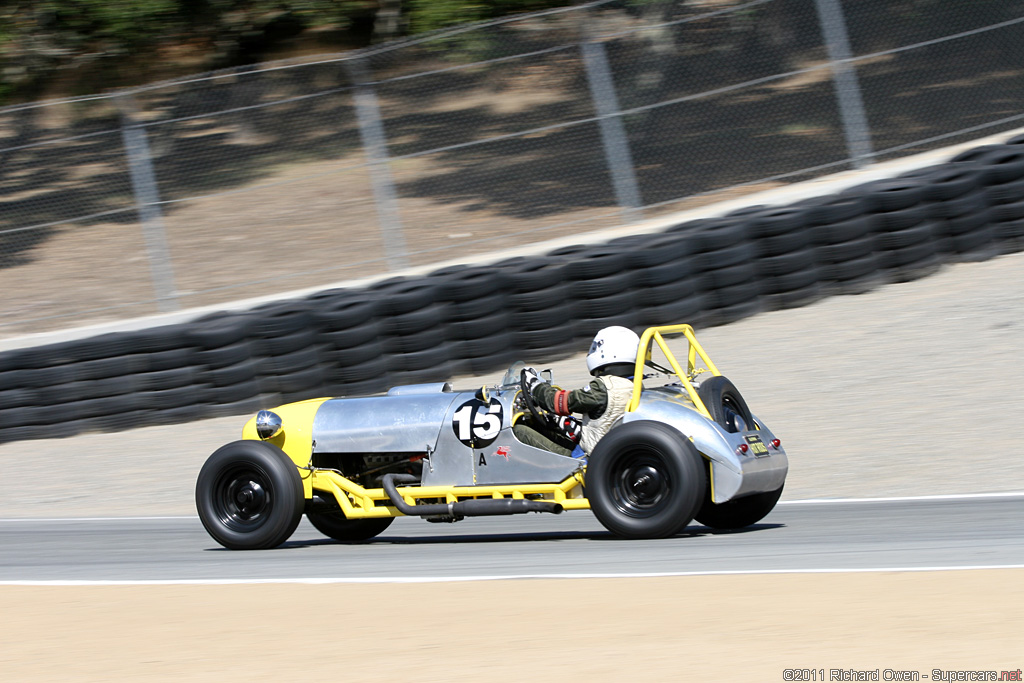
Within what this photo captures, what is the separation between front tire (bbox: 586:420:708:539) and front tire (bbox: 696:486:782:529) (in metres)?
0.53

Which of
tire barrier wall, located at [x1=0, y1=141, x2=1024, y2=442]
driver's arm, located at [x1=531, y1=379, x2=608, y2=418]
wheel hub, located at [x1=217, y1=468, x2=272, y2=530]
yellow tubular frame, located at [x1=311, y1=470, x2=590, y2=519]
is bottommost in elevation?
yellow tubular frame, located at [x1=311, y1=470, x2=590, y2=519]

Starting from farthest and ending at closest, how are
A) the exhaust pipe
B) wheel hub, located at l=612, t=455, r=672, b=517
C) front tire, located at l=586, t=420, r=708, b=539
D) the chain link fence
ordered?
1. the chain link fence
2. the exhaust pipe
3. wheel hub, located at l=612, t=455, r=672, b=517
4. front tire, located at l=586, t=420, r=708, b=539

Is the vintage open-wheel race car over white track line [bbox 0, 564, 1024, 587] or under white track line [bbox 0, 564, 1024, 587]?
over

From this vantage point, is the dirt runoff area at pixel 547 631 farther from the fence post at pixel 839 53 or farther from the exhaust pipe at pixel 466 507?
the fence post at pixel 839 53

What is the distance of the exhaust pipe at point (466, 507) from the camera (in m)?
6.77

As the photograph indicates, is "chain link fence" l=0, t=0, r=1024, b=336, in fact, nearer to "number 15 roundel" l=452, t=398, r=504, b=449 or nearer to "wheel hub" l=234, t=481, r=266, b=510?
"wheel hub" l=234, t=481, r=266, b=510

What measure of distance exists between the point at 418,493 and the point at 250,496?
98cm

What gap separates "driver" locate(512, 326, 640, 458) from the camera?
22.5 ft

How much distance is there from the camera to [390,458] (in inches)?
291

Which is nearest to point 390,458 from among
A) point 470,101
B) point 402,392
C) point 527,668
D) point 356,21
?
point 402,392

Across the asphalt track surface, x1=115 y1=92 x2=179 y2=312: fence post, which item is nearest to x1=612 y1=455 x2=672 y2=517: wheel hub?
A: the asphalt track surface

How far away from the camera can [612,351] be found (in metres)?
7.05

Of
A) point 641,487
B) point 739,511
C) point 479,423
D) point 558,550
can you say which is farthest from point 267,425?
point 739,511

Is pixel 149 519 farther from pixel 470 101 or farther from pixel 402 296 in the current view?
pixel 470 101
